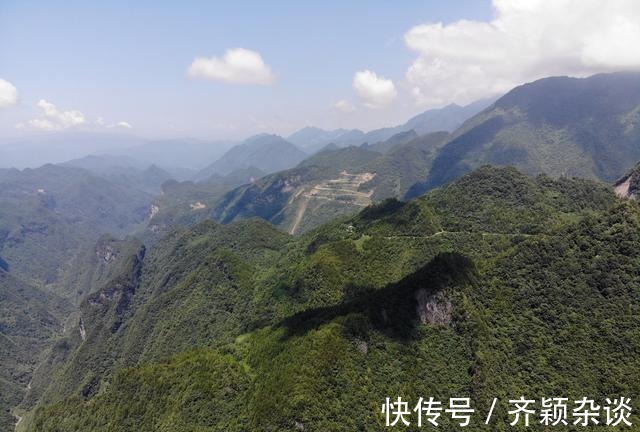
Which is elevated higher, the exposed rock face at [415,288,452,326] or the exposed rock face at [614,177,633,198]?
the exposed rock face at [614,177,633,198]

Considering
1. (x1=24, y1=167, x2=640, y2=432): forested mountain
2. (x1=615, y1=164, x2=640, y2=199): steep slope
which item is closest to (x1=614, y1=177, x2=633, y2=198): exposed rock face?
(x1=615, y1=164, x2=640, y2=199): steep slope

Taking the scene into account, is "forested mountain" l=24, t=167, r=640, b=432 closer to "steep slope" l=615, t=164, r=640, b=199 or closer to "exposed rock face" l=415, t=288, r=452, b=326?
"exposed rock face" l=415, t=288, r=452, b=326

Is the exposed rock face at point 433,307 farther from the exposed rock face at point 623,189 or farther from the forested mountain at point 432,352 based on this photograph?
the exposed rock face at point 623,189

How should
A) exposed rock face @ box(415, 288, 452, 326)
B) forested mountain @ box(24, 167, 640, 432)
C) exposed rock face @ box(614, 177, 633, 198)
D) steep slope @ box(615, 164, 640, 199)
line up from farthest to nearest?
exposed rock face @ box(614, 177, 633, 198)
steep slope @ box(615, 164, 640, 199)
exposed rock face @ box(415, 288, 452, 326)
forested mountain @ box(24, 167, 640, 432)

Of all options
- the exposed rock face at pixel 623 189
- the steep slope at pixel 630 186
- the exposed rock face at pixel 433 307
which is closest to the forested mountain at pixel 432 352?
the exposed rock face at pixel 433 307

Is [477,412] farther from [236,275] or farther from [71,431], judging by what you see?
[236,275]

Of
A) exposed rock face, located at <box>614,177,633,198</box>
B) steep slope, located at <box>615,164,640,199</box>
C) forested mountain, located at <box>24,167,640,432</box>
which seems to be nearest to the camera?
forested mountain, located at <box>24,167,640,432</box>

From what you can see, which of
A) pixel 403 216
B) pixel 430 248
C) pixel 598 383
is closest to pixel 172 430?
pixel 598 383

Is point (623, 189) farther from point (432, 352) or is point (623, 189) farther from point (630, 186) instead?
point (432, 352)

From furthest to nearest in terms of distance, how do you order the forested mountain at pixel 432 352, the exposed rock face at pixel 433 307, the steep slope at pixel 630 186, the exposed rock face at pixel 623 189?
the exposed rock face at pixel 623 189 < the steep slope at pixel 630 186 < the exposed rock face at pixel 433 307 < the forested mountain at pixel 432 352
